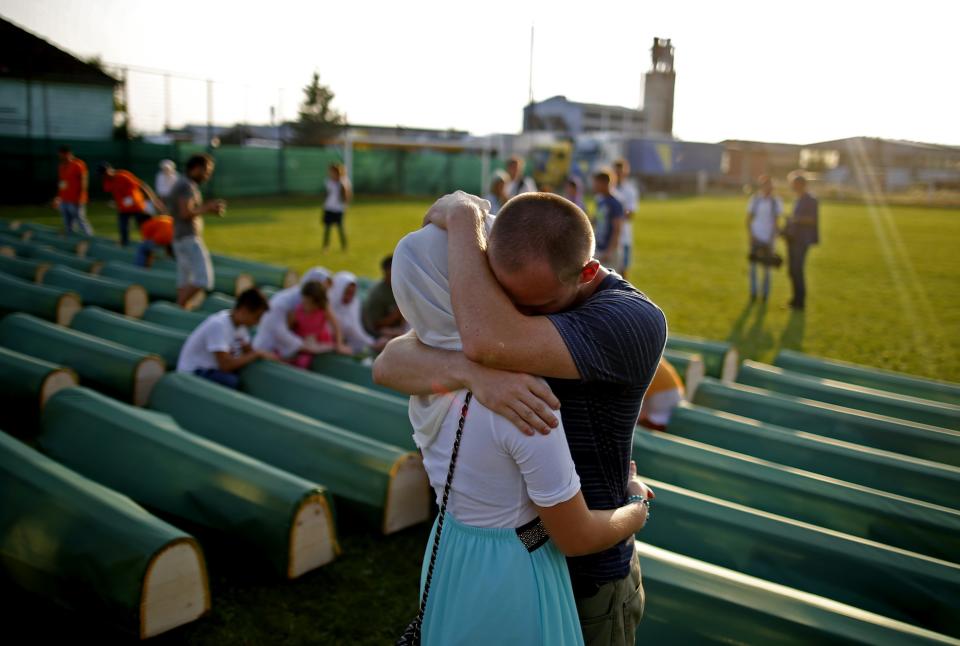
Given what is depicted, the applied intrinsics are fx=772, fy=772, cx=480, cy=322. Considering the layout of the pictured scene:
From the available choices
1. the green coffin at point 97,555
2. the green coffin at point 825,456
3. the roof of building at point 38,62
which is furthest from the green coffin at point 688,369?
the roof of building at point 38,62

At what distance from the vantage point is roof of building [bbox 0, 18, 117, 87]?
88.1 ft

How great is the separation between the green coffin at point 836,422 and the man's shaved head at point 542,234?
14.4 feet

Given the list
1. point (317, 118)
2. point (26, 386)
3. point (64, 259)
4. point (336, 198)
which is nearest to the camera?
point (26, 386)

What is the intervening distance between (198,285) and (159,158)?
1887 cm

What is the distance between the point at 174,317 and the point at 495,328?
7.19m

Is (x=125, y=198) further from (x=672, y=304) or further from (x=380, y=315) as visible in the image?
(x=672, y=304)

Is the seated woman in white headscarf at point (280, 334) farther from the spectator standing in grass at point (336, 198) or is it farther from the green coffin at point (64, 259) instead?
the spectator standing in grass at point (336, 198)

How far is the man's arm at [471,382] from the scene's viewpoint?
159 centimetres

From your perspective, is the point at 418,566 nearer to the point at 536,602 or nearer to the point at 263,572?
the point at 263,572

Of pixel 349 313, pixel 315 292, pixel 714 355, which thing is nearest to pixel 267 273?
pixel 349 313

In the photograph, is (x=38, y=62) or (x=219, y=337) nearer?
(x=219, y=337)

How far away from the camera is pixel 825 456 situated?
4699mm

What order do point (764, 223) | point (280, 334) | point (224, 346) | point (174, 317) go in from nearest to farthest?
point (224, 346) → point (280, 334) → point (174, 317) → point (764, 223)

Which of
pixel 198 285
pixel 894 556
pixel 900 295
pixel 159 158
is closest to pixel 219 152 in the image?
pixel 159 158
